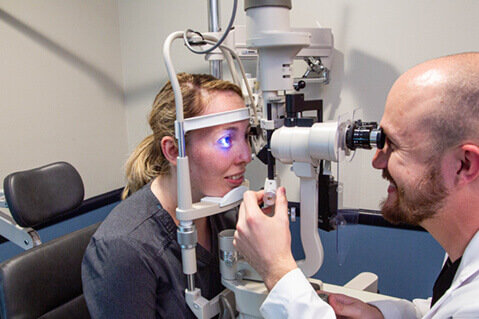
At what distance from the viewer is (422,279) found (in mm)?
1852

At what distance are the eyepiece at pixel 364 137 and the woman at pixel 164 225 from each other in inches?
12.3

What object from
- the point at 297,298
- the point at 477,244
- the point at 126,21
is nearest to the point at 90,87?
the point at 126,21

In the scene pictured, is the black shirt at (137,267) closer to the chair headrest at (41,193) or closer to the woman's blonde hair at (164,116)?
the woman's blonde hair at (164,116)

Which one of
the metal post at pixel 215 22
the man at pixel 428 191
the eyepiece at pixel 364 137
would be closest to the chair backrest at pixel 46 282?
the man at pixel 428 191

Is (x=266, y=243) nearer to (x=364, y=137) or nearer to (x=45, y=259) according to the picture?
(x=364, y=137)

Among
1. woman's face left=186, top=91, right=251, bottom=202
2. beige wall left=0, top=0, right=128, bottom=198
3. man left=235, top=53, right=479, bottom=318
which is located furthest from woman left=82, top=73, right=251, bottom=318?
beige wall left=0, top=0, right=128, bottom=198

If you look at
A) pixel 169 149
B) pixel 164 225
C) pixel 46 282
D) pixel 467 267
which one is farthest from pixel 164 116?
pixel 467 267

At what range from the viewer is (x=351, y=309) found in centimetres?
102

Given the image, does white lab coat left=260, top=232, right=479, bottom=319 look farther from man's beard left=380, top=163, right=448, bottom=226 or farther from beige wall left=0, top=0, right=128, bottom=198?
beige wall left=0, top=0, right=128, bottom=198

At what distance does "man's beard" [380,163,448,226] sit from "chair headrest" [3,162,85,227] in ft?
3.82

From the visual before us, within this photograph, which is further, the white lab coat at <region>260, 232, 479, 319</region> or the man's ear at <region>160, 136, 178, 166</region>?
the man's ear at <region>160, 136, 178, 166</region>

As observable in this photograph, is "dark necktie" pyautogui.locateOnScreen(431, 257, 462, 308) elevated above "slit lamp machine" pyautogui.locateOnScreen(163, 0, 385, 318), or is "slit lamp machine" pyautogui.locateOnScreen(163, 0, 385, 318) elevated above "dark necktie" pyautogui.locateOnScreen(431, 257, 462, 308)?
"slit lamp machine" pyautogui.locateOnScreen(163, 0, 385, 318)

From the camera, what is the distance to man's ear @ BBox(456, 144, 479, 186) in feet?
2.50

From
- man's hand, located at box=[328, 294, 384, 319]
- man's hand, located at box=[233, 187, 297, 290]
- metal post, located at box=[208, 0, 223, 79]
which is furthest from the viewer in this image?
metal post, located at box=[208, 0, 223, 79]
